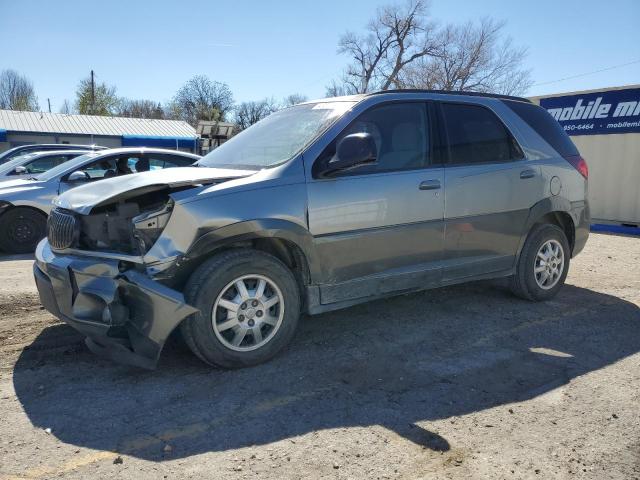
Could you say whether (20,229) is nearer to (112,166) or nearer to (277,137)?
(112,166)

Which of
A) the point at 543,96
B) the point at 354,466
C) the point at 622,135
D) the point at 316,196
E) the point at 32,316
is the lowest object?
the point at 354,466

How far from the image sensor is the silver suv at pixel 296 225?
3.39 metres

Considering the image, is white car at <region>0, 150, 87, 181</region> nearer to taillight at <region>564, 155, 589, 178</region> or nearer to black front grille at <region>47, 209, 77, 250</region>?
black front grille at <region>47, 209, 77, 250</region>

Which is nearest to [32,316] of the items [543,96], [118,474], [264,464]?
[118,474]

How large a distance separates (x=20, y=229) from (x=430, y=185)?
6.69 metres

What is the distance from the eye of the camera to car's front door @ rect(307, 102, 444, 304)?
3877 mm

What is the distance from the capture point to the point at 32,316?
4.78m

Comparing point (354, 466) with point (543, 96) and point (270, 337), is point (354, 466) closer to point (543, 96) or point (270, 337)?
point (270, 337)

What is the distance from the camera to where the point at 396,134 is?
4.34 meters

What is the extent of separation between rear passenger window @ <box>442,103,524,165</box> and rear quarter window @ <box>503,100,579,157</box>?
15.3 inches

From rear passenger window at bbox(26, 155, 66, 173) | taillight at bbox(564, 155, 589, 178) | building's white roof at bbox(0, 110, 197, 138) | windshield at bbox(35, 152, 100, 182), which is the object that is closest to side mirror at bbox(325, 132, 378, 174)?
taillight at bbox(564, 155, 589, 178)

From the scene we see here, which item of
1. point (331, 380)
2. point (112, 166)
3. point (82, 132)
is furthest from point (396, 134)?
point (82, 132)

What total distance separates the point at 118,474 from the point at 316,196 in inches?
84.6

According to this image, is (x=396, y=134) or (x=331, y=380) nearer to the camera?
(x=331, y=380)
